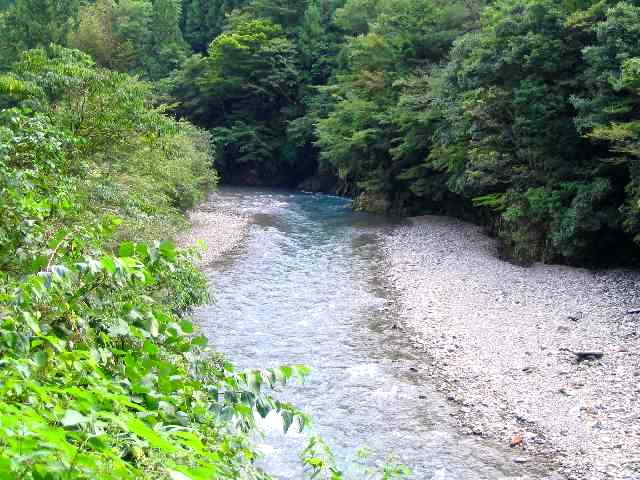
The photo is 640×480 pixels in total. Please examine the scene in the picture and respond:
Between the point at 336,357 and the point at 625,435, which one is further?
the point at 336,357

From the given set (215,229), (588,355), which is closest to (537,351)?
(588,355)

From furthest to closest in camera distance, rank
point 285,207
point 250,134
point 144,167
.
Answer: point 250,134 < point 285,207 < point 144,167

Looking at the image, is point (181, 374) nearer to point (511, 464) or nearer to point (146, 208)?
point (511, 464)

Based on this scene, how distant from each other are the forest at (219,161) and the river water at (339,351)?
82 cm

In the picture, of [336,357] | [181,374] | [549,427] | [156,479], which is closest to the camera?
[156,479]

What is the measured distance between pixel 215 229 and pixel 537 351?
16257mm

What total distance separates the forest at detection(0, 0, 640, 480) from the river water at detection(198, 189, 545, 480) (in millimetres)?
821

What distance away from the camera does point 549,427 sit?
8.73 metres

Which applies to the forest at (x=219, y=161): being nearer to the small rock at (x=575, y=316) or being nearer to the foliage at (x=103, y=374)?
the foliage at (x=103, y=374)

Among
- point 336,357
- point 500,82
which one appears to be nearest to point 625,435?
point 336,357

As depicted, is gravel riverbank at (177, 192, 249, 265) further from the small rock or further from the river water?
the small rock

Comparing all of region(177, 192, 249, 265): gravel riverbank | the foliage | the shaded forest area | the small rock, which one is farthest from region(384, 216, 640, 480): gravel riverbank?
region(177, 192, 249, 265): gravel riverbank

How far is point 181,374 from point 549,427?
698 centimetres

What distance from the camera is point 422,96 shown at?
25.6 meters
